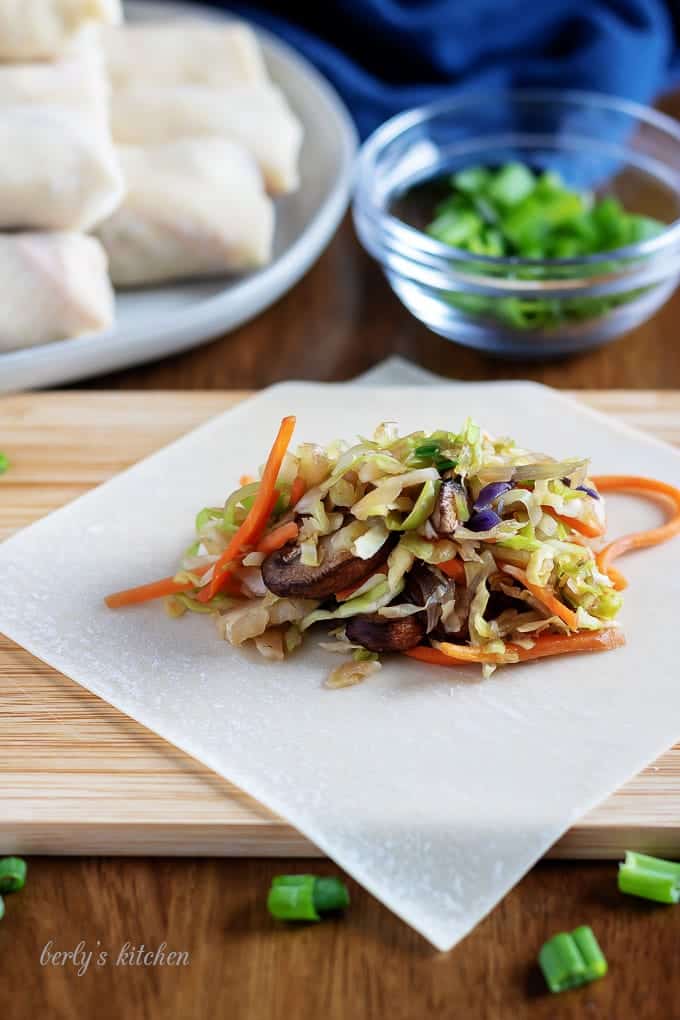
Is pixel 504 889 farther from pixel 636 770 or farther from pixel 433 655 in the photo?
pixel 433 655

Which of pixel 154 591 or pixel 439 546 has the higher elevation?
pixel 439 546

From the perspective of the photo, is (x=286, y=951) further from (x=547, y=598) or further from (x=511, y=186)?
(x=511, y=186)

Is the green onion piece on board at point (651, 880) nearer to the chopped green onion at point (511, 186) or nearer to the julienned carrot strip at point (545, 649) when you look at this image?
the julienned carrot strip at point (545, 649)

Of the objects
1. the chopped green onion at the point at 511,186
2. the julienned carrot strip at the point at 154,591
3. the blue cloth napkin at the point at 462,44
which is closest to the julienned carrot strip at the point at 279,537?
the julienned carrot strip at the point at 154,591

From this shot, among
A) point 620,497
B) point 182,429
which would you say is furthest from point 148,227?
point 620,497

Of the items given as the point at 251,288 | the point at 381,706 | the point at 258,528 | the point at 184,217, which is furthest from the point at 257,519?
the point at 184,217

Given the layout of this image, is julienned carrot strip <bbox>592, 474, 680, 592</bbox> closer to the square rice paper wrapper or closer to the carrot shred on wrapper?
the square rice paper wrapper

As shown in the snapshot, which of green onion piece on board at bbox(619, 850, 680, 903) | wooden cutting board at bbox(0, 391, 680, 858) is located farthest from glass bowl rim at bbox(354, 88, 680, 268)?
green onion piece on board at bbox(619, 850, 680, 903)
